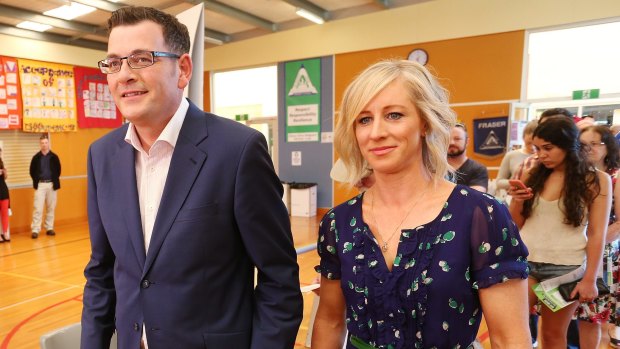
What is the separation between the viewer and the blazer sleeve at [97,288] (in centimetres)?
135

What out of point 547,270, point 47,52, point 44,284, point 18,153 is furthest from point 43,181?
point 547,270

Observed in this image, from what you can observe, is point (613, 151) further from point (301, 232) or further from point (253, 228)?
point (301, 232)

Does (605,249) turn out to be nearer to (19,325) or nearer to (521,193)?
(521,193)

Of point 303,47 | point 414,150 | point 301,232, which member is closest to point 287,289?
point 414,150

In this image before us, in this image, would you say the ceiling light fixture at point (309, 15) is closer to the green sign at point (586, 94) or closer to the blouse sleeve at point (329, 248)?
the green sign at point (586, 94)

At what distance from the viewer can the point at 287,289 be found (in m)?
1.18

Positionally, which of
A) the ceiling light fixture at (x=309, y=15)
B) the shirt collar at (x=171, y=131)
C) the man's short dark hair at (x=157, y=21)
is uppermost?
the ceiling light fixture at (x=309, y=15)

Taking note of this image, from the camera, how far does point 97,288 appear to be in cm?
138

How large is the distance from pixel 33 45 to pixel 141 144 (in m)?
8.84

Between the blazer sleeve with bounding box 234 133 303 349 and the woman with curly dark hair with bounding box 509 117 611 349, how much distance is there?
5.02 ft

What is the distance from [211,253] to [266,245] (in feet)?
0.53

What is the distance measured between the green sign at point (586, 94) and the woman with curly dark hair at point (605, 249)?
4.09 metres

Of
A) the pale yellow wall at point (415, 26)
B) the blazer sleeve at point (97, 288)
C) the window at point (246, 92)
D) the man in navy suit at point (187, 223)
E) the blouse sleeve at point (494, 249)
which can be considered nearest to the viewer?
the blouse sleeve at point (494, 249)

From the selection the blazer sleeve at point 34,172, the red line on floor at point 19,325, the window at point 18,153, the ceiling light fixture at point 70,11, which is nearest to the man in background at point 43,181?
the blazer sleeve at point 34,172
